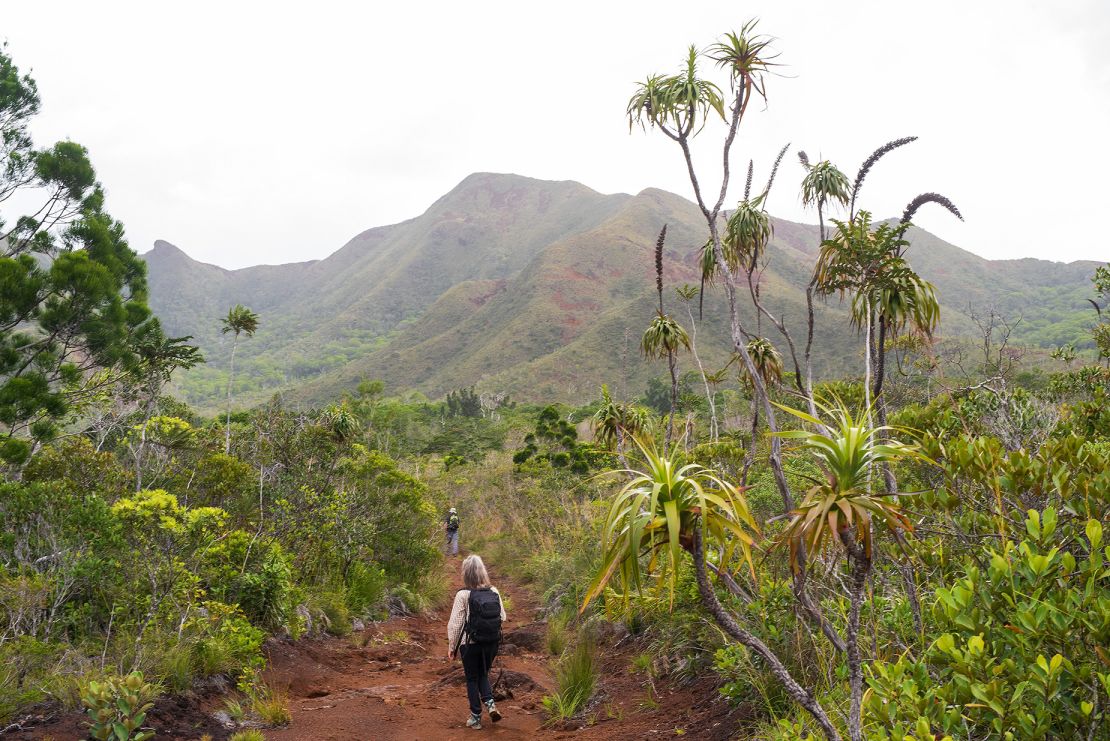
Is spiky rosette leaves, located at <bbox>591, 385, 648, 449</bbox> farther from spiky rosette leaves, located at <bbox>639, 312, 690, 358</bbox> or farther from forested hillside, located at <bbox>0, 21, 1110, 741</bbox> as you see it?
spiky rosette leaves, located at <bbox>639, 312, 690, 358</bbox>

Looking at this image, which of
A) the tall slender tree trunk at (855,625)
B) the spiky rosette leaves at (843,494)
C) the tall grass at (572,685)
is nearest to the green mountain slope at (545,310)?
the tall grass at (572,685)

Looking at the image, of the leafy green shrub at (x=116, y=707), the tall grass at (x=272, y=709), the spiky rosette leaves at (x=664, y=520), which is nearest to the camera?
the spiky rosette leaves at (x=664, y=520)

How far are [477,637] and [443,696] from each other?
4.92 ft

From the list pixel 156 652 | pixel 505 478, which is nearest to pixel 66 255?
pixel 156 652

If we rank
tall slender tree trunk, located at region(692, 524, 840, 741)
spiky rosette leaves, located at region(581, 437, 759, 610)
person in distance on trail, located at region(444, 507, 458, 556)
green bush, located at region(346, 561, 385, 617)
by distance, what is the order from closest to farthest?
spiky rosette leaves, located at region(581, 437, 759, 610), tall slender tree trunk, located at region(692, 524, 840, 741), green bush, located at region(346, 561, 385, 617), person in distance on trail, located at region(444, 507, 458, 556)

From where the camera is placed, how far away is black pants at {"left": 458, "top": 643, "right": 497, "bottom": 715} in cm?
533

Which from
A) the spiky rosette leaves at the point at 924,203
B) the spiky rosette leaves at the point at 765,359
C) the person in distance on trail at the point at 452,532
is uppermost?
the spiky rosette leaves at the point at 924,203

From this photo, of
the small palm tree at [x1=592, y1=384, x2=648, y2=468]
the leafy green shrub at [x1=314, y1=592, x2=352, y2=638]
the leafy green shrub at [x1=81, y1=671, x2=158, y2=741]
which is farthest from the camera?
the small palm tree at [x1=592, y1=384, x2=648, y2=468]

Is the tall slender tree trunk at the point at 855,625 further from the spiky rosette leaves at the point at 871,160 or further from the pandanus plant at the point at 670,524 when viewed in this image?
the spiky rosette leaves at the point at 871,160

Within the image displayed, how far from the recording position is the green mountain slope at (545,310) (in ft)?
225

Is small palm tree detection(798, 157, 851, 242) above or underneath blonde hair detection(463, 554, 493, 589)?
above

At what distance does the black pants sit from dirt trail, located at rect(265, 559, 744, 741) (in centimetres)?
26

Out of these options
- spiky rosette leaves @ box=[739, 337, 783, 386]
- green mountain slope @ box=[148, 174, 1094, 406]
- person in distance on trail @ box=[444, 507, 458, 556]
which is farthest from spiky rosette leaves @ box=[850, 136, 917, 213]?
green mountain slope @ box=[148, 174, 1094, 406]

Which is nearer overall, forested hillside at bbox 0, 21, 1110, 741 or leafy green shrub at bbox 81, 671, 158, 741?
forested hillside at bbox 0, 21, 1110, 741
